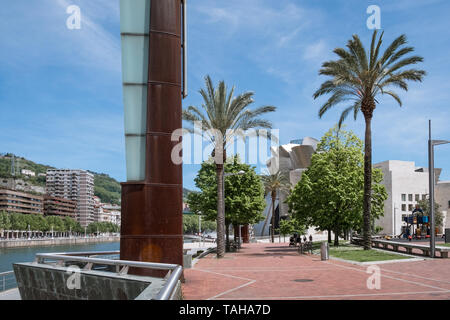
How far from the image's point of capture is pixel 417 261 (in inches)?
977

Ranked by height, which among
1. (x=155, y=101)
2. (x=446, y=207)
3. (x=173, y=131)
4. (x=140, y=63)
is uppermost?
(x=140, y=63)

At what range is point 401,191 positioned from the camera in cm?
10806

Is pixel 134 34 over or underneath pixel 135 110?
over

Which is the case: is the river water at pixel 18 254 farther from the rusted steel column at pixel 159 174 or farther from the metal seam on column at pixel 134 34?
the metal seam on column at pixel 134 34

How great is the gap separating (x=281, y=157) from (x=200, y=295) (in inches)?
4681

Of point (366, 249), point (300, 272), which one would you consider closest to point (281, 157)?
point (366, 249)

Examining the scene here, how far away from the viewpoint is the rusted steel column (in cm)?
1525

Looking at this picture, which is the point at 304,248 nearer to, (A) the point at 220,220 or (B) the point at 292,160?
(A) the point at 220,220

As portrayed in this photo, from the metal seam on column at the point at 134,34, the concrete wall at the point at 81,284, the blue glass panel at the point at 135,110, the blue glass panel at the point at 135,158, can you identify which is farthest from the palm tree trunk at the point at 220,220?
the concrete wall at the point at 81,284

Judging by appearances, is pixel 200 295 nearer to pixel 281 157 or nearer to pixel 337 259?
pixel 337 259

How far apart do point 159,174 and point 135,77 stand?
358 cm

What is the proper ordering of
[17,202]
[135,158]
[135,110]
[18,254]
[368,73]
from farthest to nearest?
[17,202] → [18,254] → [368,73] → [135,110] → [135,158]

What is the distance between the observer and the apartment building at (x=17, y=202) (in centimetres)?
17250

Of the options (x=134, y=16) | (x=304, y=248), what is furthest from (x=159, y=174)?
(x=304, y=248)
